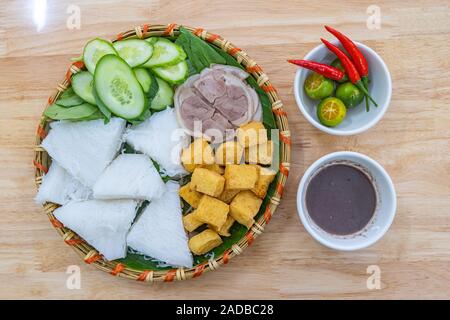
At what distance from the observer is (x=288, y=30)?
290 cm

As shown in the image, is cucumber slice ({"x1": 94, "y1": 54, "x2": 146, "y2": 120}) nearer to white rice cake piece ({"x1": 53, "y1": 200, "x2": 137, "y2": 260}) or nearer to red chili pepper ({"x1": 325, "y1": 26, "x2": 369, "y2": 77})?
white rice cake piece ({"x1": 53, "y1": 200, "x2": 137, "y2": 260})

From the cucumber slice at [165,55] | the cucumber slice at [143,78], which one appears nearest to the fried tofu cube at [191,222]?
the cucumber slice at [143,78]

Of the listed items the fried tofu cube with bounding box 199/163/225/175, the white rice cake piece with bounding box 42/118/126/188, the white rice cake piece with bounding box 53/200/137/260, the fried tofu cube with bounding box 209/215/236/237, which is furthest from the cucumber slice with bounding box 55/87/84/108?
the fried tofu cube with bounding box 209/215/236/237

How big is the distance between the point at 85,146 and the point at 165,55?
0.65 metres

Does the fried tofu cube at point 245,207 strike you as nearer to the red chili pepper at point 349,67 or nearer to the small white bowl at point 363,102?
the small white bowl at point 363,102

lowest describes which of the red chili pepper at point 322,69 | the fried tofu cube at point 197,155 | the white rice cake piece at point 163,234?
the white rice cake piece at point 163,234

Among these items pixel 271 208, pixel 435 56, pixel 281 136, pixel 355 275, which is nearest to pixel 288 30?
pixel 281 136

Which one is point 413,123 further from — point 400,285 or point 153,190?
point 153,190

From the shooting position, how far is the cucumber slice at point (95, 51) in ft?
8.63

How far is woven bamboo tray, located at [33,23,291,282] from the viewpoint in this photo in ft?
8.69

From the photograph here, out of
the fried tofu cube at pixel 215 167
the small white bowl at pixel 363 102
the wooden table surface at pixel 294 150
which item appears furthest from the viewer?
the wooden table surface at pixel 294 150

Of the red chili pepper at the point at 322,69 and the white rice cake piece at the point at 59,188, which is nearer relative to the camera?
the red chili pepper at the point at 322,69

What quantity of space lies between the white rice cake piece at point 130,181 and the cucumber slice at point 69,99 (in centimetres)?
38
